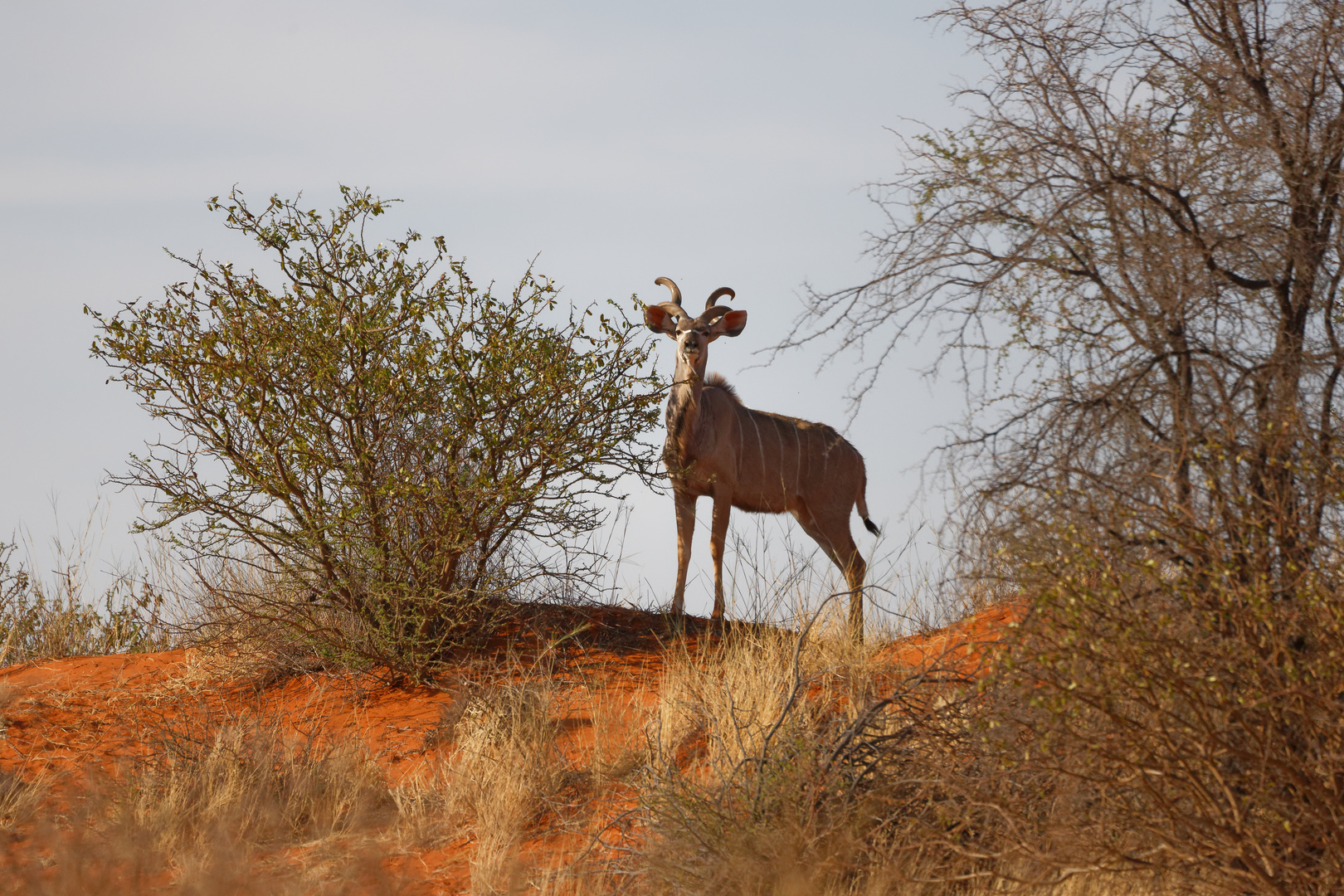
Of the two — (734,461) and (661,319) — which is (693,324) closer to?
(661,319)

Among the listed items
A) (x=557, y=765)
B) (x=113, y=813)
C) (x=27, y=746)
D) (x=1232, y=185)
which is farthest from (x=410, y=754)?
(x=1232, y=185)

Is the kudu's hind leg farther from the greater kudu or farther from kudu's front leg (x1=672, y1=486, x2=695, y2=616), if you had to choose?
kudu's front leg (x1=672, y1=486, x2=695, y2=616)

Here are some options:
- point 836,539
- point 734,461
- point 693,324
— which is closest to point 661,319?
point 693,324

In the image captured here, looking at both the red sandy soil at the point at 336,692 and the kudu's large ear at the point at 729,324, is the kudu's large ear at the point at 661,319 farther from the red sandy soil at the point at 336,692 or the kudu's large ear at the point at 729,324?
the red sandy soil at the point at 336,692

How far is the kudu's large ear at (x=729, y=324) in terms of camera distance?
10.4 m

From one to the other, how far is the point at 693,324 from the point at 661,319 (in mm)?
300

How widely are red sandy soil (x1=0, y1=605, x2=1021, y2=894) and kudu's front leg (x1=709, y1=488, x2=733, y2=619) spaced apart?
43cm

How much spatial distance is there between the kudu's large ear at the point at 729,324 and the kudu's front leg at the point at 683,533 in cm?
152

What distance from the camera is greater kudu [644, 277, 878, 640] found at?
9.86m

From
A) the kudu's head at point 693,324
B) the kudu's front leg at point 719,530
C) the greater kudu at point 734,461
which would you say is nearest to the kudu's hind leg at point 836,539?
the greater kudu at point 734,461

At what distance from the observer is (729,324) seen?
10531 millimetres

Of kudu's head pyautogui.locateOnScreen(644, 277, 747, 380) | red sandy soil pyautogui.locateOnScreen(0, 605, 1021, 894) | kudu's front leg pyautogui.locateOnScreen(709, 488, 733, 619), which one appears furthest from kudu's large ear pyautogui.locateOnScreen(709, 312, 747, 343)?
red sandy soil pyautogui.locateOnScreen(0, 605, 1021, 894)

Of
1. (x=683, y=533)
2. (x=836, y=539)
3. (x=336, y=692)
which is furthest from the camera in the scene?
(x=836, y=539)

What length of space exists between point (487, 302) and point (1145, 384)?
439cm
